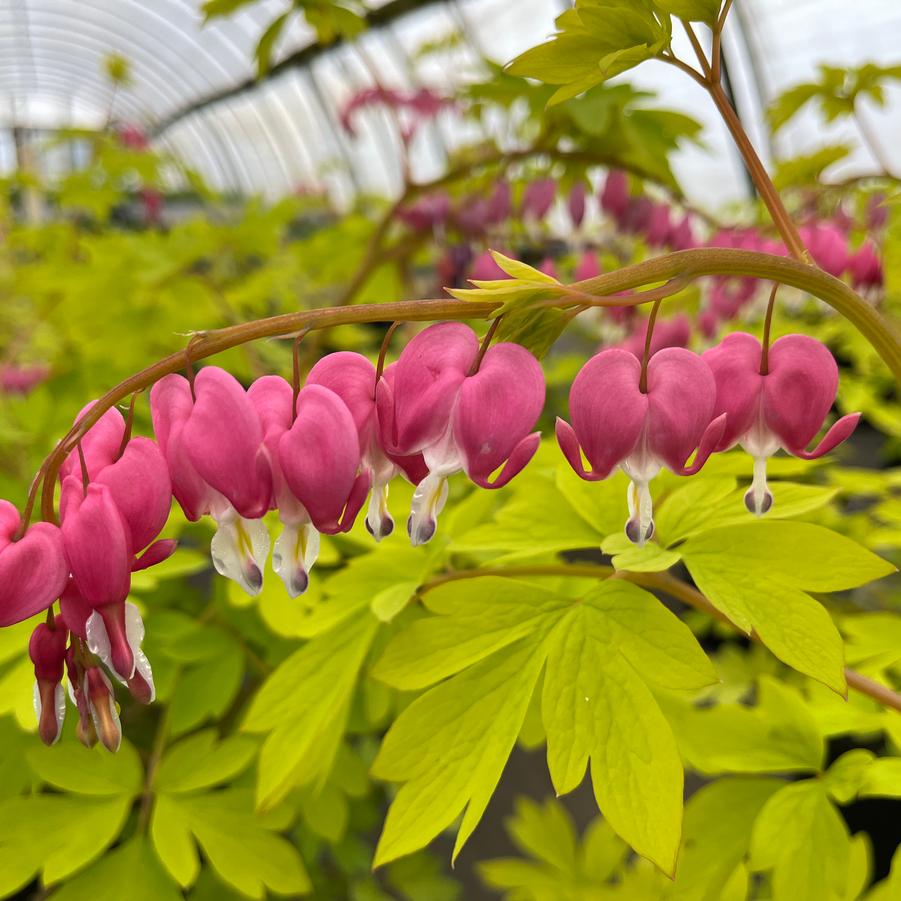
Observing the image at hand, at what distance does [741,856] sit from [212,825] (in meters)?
0.49

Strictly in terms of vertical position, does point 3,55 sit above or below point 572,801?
above

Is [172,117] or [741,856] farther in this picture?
[172,117]

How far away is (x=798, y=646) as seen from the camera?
550 mm

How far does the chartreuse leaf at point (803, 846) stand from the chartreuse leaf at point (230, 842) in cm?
42

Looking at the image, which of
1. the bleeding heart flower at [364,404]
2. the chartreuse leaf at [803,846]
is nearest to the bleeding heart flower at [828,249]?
the chartreuse leaf at [803,846]

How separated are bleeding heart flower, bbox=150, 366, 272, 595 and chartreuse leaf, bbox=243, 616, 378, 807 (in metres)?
0.24

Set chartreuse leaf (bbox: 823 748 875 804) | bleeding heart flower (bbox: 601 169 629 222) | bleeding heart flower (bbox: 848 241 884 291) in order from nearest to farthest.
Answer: chartreuse leaf (bbox: 823 748 875 804)
bleeding heart flower (bbox: 848 241 884 291)
bleeding heart flower (bbox: 601 169 629 222)

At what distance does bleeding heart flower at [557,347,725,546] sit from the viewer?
503mm

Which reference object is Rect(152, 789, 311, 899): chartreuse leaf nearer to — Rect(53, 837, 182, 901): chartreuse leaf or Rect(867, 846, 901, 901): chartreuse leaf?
Rect(53, 837, 182, 901): chartreuse leaf

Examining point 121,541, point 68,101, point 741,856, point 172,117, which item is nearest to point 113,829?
point 121,541

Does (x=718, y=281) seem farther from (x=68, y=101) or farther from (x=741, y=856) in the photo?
(x=68, y=101)

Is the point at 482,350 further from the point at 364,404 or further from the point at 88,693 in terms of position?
the point at 88,693

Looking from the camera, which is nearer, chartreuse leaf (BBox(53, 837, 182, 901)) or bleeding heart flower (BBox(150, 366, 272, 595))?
bleeding heart flower (BBox(150, 366, 272, 595))

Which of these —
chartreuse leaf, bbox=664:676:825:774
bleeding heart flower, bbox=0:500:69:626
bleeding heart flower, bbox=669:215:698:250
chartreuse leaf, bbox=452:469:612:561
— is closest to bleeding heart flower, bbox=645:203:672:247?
bleeding heart flower, bbox=669:215:698:250
